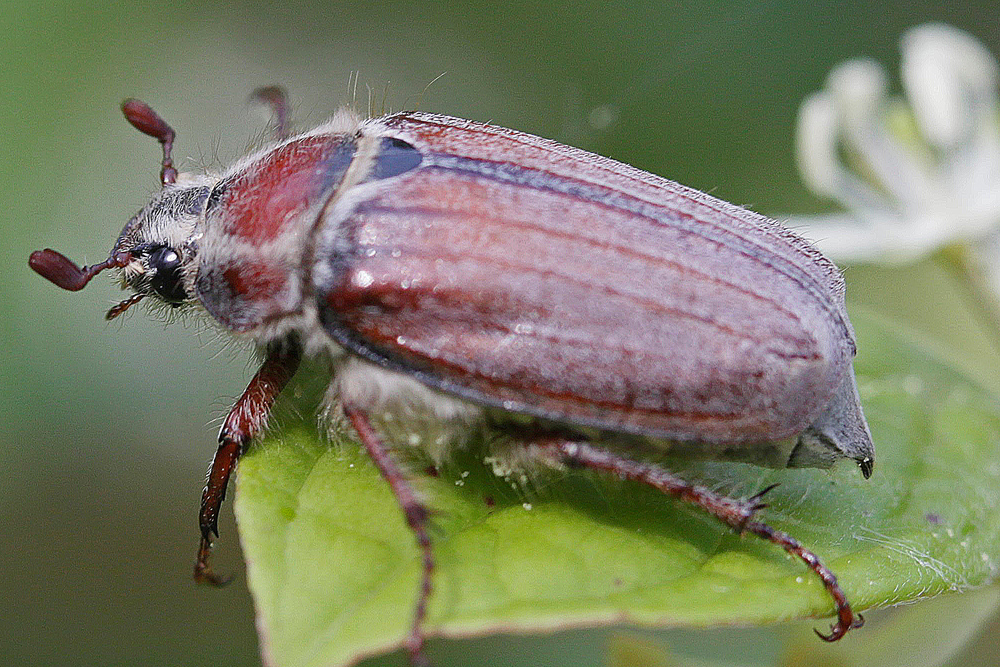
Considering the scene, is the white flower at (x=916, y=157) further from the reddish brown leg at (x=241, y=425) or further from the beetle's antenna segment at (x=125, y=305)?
the beetle's antenna segment at (x=125, y=305)

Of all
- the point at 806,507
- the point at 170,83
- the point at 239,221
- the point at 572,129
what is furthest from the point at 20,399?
the point at 806,507

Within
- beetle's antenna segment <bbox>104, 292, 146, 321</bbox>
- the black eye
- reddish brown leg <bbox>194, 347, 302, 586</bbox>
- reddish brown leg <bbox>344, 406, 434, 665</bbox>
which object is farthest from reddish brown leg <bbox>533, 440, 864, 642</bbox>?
beetle's antenna segment <bbox>104, 292, 146, 321</bbox>

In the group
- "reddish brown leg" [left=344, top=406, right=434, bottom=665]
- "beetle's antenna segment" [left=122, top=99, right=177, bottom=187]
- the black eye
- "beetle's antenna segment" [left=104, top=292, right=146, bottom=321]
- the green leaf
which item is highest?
"beetle's antenna segment" [left=122, top=99, right=177, bottom=187]

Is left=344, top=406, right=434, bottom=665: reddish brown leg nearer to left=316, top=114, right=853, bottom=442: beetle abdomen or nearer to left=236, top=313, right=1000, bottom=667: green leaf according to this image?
left=236, top=313, right=1000, bottom=667: green leaf

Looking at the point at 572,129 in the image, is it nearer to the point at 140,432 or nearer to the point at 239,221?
the point at 140,432

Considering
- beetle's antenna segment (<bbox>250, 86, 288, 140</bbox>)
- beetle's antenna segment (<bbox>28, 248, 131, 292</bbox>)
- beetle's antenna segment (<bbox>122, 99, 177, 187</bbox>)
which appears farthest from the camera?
beetle's antenna segment (<bbox>250, 86, 288, 140</bbox>)

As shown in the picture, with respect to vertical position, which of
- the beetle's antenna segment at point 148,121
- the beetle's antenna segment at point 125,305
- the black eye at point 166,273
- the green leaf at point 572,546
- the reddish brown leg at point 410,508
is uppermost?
the beetle's antenna segment at point 148,121

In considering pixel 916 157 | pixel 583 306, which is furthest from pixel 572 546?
pixel 916 157

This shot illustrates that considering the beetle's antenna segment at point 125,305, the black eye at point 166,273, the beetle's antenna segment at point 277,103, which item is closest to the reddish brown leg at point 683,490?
the black eye at point 166,273
